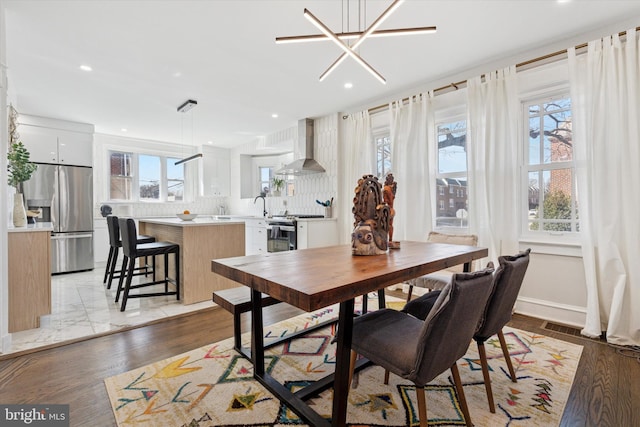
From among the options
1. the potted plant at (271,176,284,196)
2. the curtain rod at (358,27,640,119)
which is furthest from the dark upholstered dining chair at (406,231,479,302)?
the potted plant at (271,176,284,196)

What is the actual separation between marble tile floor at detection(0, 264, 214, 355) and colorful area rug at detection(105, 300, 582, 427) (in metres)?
0.94

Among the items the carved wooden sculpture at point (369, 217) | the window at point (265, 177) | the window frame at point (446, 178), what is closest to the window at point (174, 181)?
the window at point (265, 177)

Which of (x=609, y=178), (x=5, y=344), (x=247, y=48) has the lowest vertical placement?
(x=5, y=344)

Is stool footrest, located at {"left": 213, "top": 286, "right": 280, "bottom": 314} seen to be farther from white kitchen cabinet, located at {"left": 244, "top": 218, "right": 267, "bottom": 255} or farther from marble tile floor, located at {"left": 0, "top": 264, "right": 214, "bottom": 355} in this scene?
white kitchen cabinet, located at {"left": 244, "top": 218, "right": 267, "bottom": 255}

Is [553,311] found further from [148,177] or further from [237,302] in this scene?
[148,177]

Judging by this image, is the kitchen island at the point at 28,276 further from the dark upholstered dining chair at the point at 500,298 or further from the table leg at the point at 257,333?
the dark upholstered dining chair at the point at 500,298

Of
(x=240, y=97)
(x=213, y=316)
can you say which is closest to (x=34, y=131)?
(x=240, y=97)

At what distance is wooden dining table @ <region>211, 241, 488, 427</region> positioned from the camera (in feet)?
3.68

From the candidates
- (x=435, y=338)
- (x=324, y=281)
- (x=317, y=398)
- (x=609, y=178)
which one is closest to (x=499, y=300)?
(x=435, y=338)

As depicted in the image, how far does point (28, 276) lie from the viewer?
2.45 m

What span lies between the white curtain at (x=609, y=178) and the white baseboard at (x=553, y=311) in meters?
0.17

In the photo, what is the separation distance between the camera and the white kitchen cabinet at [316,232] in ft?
14.1

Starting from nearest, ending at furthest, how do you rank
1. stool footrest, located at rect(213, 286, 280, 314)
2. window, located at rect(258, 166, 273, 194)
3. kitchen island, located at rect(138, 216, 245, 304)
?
1. stool footrest, located at rect(213, 286, 280, 314)
2. kitchen island, located at rect(138, 216, 245, 304)
3. window, located at rect(258, 166, 273, 194)

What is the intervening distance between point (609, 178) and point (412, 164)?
1.77 m
